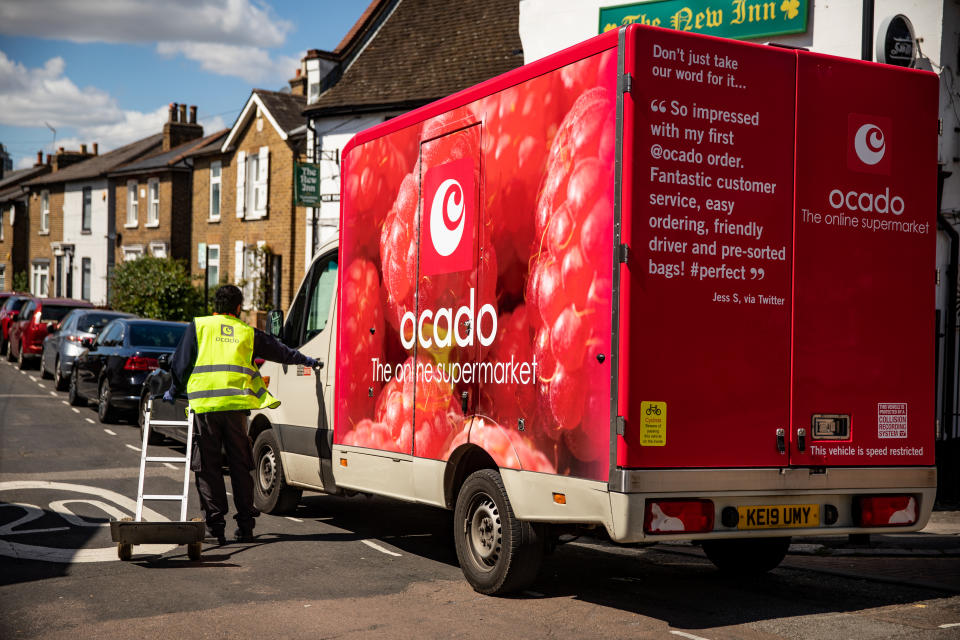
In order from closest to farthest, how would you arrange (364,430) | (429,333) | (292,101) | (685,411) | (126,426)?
(685,411), (429,333), (364,430), (126,426), (292,101)

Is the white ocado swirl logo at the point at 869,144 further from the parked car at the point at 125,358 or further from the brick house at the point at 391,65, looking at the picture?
the brick house at the point at 391,65

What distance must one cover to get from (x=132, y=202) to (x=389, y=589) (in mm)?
39524

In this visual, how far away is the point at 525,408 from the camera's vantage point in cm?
Answer: 637

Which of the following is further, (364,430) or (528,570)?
(364,430)

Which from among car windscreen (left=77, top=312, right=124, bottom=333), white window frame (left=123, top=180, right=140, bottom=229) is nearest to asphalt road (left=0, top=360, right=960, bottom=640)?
car windscreen (left=77, top=312, right=124, bottom=333)

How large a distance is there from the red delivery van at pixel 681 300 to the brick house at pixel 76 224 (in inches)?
1614

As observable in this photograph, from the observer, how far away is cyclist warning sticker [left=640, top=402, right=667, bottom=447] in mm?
5695

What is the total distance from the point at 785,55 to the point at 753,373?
1.82 metres

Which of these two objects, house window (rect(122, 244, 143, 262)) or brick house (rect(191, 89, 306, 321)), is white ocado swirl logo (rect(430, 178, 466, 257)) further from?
house window (rect(122, 244, 143, 262))

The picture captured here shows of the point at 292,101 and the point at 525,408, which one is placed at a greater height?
the point at 292,101

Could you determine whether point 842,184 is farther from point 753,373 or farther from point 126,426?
point 126,426

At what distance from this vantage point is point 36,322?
25.8 m

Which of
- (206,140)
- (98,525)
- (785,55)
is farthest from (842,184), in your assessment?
(206,140)

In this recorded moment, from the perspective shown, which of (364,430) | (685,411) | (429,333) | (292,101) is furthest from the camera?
(292,101)
